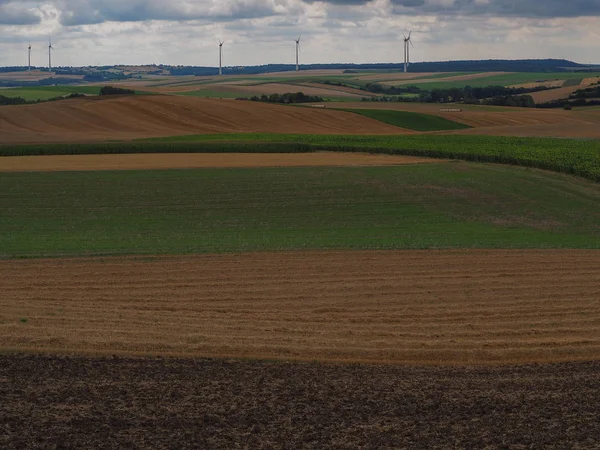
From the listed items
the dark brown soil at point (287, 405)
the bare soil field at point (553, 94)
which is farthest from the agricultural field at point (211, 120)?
the dark brown soil at point (287, 405)

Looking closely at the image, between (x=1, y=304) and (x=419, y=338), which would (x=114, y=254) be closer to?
(x=1, y=304)

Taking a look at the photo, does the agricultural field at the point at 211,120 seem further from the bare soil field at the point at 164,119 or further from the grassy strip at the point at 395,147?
the grassy strip at the point at 395,147

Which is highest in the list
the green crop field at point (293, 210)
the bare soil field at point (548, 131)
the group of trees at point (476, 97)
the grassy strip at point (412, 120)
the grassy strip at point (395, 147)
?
the group of trees at point (476, 97)

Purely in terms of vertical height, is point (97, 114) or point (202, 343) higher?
point (97, 114)

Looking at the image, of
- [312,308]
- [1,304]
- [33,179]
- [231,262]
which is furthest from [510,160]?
[1,304]

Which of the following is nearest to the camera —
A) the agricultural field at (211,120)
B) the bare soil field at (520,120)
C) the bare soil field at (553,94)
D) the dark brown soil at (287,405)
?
the dark brown soil at (287,405)
